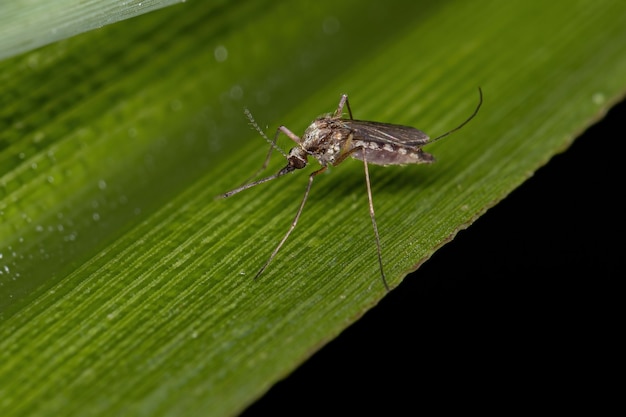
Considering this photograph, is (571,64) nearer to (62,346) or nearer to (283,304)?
(283,304)

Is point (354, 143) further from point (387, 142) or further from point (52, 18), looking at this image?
point (52, 18)

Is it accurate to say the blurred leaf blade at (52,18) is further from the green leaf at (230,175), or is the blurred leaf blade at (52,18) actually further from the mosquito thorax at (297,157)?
the mosquito thorax at (297,157)

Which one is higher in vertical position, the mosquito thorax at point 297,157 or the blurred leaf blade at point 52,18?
the blurred leaf blade at point 52,18

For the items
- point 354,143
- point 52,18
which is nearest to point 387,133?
point 354,143

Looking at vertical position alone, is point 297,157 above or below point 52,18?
below

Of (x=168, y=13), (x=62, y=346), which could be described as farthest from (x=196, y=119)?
(x=62, y=346)

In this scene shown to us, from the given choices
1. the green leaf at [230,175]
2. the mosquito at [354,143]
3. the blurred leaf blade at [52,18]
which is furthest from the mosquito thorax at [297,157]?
the blurred leaf blade at [52,18]

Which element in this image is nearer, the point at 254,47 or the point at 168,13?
the point at 168,13
